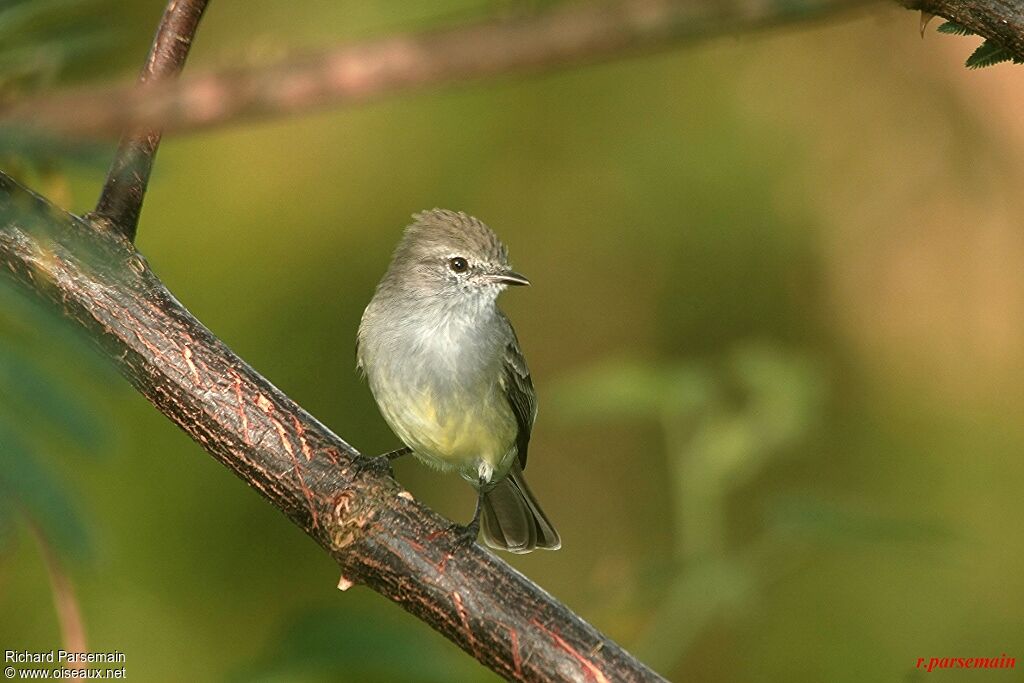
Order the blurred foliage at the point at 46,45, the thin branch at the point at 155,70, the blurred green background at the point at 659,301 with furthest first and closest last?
the blurred green background at the point at 659,301
the thin branch at the point at 155,70
the blurred foliage at the point at 46,45

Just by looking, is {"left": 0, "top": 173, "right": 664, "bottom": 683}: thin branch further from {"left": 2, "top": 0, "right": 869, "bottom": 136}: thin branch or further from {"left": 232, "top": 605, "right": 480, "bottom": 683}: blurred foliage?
{"left": 2, "top": 0, "right": 869, "bottom": 136}: thin branch

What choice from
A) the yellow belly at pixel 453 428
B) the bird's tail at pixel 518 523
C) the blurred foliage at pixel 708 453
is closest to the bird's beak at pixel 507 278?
the yellow belly at pixel 453 428

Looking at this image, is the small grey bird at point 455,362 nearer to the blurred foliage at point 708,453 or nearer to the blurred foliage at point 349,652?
the blurred foliage at point 708,453

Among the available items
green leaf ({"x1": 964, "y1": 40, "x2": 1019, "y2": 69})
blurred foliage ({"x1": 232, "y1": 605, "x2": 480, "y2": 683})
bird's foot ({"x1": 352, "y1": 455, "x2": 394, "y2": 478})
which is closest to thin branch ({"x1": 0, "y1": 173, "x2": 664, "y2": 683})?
bird's foot ({"x1": 352, "y1": 455, "x2": 394, "y2": 478})

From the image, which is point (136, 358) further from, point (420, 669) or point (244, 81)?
point (244, 81)

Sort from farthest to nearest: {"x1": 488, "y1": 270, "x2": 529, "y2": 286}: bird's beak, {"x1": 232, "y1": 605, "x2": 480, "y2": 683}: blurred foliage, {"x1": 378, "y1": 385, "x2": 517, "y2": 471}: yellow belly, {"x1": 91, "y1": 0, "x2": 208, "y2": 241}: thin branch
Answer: {"x1": 488, "y1": 270, "x2": 529, "y2": 286}: bird's beak < {"x1": 378, "y1": 385, "x2": 517, "y2": 471}: yellow belly < {"x1": 232, "y1": 605, "x2": 480, "y2": 683}: blurred foliage < {"x1": 91, "y1": 0, "x2": 208, "y2": 241}: thin branch
